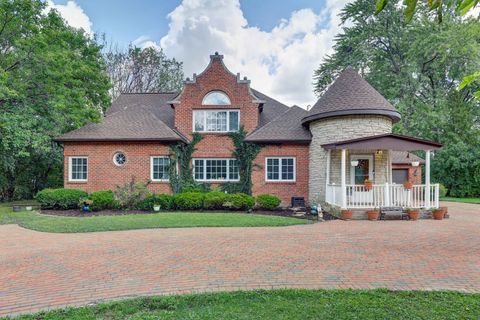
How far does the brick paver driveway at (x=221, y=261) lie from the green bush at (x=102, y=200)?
420 cm

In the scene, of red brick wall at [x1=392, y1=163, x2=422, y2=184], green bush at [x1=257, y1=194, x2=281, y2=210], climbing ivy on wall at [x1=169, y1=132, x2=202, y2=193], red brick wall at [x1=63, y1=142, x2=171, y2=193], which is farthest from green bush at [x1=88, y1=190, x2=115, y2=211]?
red brick wall at [x1=392, y1=163, x2=422, y2=184]

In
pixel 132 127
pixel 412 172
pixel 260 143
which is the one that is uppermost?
pixel 132 127

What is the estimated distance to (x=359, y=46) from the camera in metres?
25.3

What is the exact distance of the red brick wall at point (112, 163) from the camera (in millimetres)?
15258

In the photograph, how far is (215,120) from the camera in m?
16.5

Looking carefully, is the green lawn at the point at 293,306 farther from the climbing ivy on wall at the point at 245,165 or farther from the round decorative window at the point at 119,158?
the round decorative window at the point at 119,158

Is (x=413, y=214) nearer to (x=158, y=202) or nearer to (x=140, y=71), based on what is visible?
(x=158, y=202)

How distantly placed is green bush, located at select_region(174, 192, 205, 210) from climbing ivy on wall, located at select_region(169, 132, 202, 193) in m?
1.47

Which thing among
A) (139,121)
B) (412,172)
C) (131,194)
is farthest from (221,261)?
(412,172)

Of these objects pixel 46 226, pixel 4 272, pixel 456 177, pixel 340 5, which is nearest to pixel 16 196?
pixel 46 226

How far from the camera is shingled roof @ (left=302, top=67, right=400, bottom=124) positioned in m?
13.2

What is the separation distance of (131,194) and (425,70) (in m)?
26.2

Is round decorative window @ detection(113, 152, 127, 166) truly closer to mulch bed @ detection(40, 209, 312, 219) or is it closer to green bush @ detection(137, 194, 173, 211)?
green bush @ detection(137, 194, 173, 211)

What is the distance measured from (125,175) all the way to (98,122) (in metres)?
3.44
